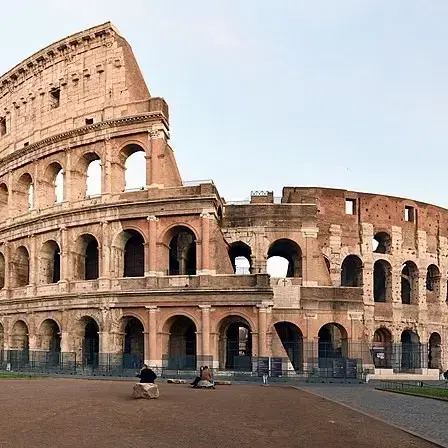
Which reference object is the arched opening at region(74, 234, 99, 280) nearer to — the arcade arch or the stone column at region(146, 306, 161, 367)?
the stone column at region(146, 306, 161, 367)

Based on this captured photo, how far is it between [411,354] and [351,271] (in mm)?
5542

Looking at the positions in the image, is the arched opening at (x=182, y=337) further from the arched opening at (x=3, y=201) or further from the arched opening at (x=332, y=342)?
the arched opening at (x=3, y=201)

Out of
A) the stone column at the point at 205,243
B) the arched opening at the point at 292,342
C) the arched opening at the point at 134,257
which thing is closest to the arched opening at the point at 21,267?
the arched opening at the point at 134,257

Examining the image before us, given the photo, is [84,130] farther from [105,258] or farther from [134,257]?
[134,257]

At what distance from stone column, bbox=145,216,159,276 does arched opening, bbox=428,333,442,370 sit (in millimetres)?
18088

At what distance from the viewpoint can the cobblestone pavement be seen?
11594mm

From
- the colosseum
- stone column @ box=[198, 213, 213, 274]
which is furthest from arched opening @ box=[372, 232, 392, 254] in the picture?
stone column @ box=[198, 213, 213, 274]

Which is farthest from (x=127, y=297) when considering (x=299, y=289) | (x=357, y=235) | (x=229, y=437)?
(x=229, y=437)

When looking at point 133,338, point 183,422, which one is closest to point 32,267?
point 133,338

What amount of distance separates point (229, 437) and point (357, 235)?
25833 mm

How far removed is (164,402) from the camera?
15258mm

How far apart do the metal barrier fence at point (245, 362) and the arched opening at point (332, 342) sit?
0.05 meters

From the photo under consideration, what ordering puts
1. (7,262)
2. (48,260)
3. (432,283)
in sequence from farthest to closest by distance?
(432,283)
(7,262)
(48,260)

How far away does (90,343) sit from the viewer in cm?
3238
